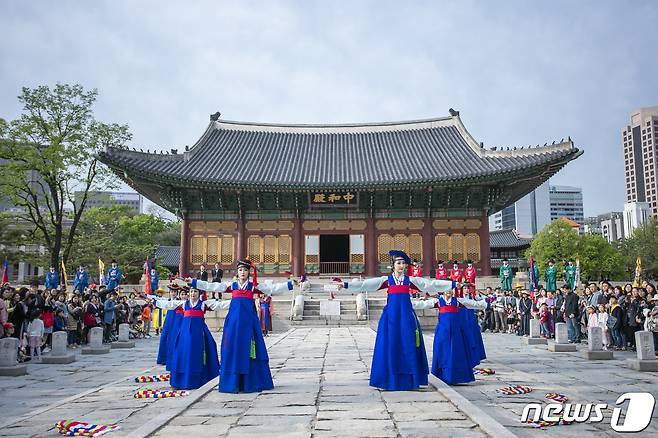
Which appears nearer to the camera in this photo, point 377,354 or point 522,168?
point 377,354

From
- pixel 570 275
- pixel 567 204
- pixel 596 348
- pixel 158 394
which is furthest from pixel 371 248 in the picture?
pixel 567 204

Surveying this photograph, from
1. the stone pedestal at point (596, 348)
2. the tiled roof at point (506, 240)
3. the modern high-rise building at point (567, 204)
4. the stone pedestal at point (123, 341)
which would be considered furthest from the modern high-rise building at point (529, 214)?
the stone pedestal at point (123, 341)

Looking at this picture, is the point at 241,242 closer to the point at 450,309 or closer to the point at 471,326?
the point at 471,326

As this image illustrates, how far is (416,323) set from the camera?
6.98m

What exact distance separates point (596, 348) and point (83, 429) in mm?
10037

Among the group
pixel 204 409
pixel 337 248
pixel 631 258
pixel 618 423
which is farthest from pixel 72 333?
pixel 631 258

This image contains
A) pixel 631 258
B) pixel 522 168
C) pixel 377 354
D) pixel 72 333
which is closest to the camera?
pixel 377 354

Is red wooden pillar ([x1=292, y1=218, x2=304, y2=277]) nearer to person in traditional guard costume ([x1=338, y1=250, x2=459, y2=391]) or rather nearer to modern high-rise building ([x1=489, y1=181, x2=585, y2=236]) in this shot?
person in traditional guard costume ([x1=338, y1=250, x2=459, y2=391])

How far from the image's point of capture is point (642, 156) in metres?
79.1

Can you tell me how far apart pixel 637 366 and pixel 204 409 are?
25.1ft

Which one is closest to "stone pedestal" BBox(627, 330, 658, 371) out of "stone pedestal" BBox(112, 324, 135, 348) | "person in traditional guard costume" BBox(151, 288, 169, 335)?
"stone pedestal" BBox(112, 324, 135, 348)

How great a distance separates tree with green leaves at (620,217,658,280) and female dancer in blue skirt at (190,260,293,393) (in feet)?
134

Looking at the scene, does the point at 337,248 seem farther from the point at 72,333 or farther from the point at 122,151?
the point at 72,333

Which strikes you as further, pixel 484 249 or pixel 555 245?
pixel 555 245
